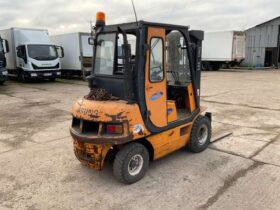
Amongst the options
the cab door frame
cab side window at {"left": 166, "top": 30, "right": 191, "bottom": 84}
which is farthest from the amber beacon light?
cab side window at {"left": 166, "top": 30, "right": 191, "bottom": 84}

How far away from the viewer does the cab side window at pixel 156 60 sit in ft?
13.4

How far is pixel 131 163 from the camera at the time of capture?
4.17 metres

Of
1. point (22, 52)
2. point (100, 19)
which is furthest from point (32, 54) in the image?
point (100, 19)

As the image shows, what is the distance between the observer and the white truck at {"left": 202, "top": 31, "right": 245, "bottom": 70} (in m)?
25.1

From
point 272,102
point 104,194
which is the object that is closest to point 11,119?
point 104,194

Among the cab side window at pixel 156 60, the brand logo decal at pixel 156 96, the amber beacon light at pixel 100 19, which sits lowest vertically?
the brand logo decal at pixel 156 96

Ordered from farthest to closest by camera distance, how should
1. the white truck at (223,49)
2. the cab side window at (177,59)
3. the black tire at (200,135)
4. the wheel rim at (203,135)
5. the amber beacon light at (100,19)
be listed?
1. the white truck at (223,49)
2. the wheel rim at (203,135)
3. the black tire at (200,135)
4. the cab side window at (177,59)
5. the amber beacon light at (100,19)

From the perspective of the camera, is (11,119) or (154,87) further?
(11,119)

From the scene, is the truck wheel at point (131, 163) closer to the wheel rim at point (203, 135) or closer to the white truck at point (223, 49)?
the wheel rim at point (203, 135)

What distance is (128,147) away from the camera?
13.2 ft

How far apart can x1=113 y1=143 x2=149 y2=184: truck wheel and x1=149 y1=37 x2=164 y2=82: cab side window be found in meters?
1.02

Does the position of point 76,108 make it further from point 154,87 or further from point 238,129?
point 238,129

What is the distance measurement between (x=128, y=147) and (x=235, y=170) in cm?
182

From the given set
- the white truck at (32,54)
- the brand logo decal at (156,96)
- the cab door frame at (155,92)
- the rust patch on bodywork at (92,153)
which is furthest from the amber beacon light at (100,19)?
the white truck at (32,54)
